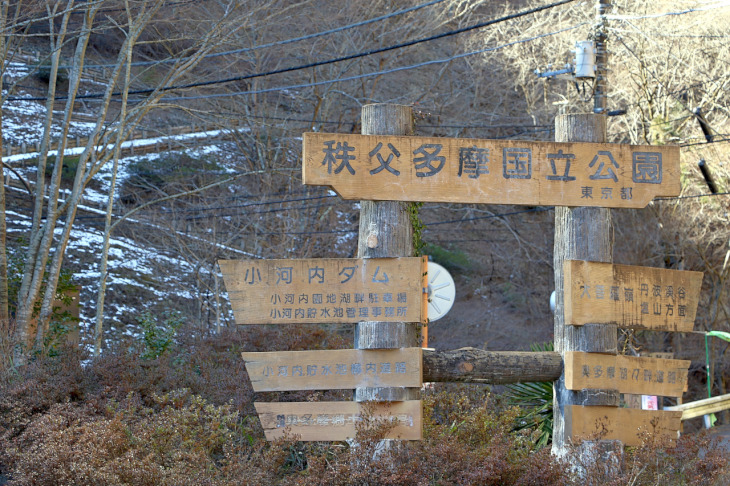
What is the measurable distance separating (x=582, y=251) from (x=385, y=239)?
1596 mm

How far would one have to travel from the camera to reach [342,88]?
2373 cm

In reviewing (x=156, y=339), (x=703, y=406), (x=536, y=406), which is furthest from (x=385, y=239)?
(x=703, y=406)

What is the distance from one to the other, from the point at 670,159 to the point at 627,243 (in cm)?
1435

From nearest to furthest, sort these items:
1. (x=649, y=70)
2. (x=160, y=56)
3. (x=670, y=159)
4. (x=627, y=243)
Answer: (x=670, y=159) → (x=649, y=70) → (x=627, y=243) → (x=160, y=56)

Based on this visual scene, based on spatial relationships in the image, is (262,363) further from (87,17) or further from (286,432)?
(87,17)

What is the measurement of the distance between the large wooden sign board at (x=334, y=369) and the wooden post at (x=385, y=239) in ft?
0.24

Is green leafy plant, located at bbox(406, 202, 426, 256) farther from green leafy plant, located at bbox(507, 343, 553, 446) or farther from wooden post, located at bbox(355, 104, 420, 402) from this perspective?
green leafy plant, located at bbox(507, 343, 553, 446)

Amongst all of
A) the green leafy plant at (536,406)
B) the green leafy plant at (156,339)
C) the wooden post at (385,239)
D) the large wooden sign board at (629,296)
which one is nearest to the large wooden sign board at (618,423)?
the large wooden sign board at (629,296)

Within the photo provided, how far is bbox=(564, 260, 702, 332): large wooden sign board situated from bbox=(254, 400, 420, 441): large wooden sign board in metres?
1.57

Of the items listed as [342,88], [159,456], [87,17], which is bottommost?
[159,456]

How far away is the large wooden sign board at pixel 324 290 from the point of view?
5641 mm

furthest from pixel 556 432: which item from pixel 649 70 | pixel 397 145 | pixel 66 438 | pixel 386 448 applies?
pixel 649 70

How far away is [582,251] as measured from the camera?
6.14 metres

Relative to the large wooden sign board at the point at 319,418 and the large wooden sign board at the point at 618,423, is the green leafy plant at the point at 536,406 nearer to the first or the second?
the large wooden sign board at the point at 618,423
